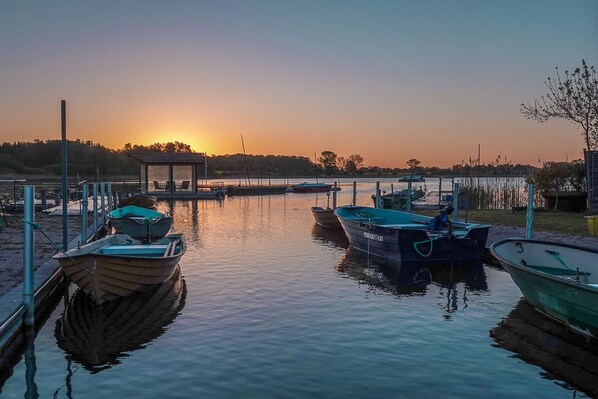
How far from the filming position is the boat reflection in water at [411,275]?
48.6 ft

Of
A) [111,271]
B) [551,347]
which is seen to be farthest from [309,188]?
[551,347]

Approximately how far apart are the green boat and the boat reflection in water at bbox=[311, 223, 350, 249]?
10.7 m

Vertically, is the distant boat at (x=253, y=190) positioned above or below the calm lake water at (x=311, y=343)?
above

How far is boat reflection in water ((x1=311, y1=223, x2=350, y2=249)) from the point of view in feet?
78.9

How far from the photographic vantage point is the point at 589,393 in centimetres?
791

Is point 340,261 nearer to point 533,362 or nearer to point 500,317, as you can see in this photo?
point 500,317

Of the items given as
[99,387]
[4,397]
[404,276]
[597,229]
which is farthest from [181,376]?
[597,229]

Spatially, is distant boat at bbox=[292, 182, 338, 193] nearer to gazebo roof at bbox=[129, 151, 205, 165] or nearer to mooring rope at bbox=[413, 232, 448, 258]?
gazebo roof at bbox=[129, 151, 205, 165]

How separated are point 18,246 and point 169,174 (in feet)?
127

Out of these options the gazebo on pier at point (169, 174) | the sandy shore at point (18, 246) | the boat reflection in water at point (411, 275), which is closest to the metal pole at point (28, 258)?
the sandy shore at point (18, 246)

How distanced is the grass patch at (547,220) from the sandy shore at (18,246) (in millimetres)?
16548

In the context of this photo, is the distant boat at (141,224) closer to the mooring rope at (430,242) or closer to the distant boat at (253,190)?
the mooring rope at (430,242)

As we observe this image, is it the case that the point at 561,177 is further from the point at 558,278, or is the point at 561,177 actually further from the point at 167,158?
the point at 167,158

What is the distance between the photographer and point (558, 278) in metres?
9.92
